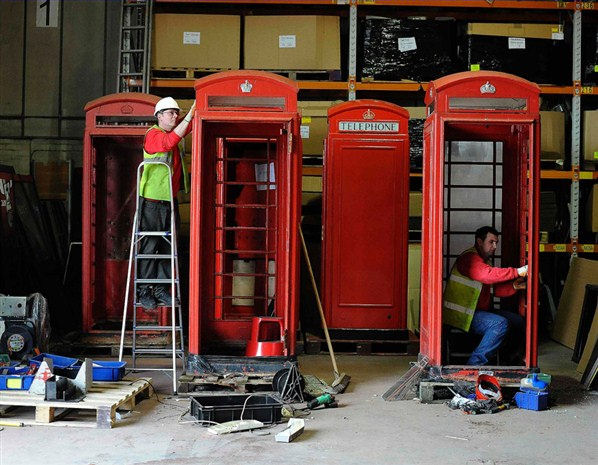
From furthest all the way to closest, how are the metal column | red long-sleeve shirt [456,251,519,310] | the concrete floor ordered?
1. the metal column
2. red long-sleeve shirt [456,251,519,310]
3. the concrete floor

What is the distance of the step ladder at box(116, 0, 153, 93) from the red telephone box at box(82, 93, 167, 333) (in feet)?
4.68

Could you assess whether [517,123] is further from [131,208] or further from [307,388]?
[131,208]

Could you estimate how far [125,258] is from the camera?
28.8 feet

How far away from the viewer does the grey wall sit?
38.2 ft

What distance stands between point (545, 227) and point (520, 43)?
2.43 metres

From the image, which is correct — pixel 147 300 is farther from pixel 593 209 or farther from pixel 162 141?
pixel 593 209

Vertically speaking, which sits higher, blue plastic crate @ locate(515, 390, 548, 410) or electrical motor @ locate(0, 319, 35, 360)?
electrical motor @ locate(0, 319, 35, 360)

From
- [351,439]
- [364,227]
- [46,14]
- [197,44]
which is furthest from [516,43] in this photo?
[46,14]

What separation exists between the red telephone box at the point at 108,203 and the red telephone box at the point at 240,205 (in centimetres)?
108

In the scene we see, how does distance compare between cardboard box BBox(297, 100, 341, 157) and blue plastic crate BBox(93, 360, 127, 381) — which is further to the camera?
cardboard box BBox(297, 100, 341, 157)

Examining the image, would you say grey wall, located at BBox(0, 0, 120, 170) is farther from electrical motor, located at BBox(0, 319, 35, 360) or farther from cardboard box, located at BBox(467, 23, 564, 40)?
cardboard box, located at BBox(467, 23, 564, 40)

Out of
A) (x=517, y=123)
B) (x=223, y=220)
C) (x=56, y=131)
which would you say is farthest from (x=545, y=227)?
(x=56, y=131)

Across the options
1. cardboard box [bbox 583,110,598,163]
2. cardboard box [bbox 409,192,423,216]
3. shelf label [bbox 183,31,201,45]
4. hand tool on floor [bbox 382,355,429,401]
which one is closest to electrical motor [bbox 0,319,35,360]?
hand tool on floor [bbox 382,355,429,401]

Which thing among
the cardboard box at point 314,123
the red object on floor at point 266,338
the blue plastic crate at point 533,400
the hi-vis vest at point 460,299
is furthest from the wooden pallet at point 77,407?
the cardboard box at point 314,123
